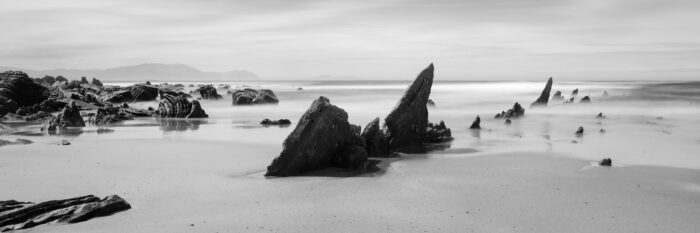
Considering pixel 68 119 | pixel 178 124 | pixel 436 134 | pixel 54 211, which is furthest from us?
pixel 178 124

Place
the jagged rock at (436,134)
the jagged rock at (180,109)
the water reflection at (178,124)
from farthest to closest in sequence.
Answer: the jagged rock at (180,109)
the water reflection at (178,124)
the jagged rock at (436,134)

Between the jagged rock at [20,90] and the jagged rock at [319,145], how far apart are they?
73.0 feet

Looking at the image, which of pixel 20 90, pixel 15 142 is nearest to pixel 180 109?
pixel 20 90

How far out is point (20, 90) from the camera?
28531 millimetres

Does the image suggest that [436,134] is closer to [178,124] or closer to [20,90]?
[178,124]

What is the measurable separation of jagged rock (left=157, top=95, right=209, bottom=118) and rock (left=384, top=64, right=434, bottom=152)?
14.4 meters

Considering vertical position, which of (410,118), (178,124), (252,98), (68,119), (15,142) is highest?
(252,98)

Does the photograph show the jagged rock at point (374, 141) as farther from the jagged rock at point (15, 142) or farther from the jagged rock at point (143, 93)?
the jagged rock at point (143, 93)

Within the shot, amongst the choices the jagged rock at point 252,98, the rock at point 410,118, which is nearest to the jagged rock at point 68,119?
the rock at point 410,118

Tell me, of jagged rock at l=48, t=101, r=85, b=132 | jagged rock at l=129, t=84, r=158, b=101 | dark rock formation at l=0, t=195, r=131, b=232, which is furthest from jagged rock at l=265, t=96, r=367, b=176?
jagged rock at l=129, t=84, r=158, b=101

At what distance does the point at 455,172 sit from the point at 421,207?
3.01m

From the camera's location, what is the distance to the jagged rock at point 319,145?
10.1 meters

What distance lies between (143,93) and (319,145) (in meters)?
36.2

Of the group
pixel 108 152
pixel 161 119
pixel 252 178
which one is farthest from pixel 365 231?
pixel 161 119
